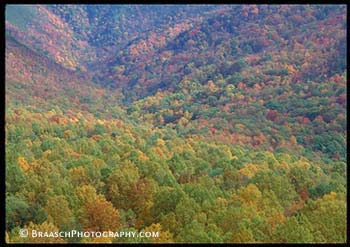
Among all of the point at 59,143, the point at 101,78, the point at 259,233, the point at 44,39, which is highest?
the point at 44,39

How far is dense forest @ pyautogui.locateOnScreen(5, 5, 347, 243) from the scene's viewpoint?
28.6 meters

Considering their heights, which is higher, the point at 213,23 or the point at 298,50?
the point at 213,23

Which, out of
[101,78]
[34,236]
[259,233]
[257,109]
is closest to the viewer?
[34,236]

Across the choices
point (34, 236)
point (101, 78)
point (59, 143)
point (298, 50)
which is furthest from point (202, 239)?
point (101, 78)

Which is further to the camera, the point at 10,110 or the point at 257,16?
the point at 257,16

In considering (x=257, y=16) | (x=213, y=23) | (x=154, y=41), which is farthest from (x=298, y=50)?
(x=154, y=41)

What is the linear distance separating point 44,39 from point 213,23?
46128 mm

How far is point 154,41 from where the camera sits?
18325 cm

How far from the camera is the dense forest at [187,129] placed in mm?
28609

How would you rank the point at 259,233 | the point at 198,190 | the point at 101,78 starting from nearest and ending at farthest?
the point at 259,233, the point at 198,190, the point at 101,78

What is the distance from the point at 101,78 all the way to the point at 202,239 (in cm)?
13506

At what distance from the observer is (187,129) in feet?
298

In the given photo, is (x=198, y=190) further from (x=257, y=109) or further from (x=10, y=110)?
(x=257, y=109)

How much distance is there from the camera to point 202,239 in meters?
23.4
